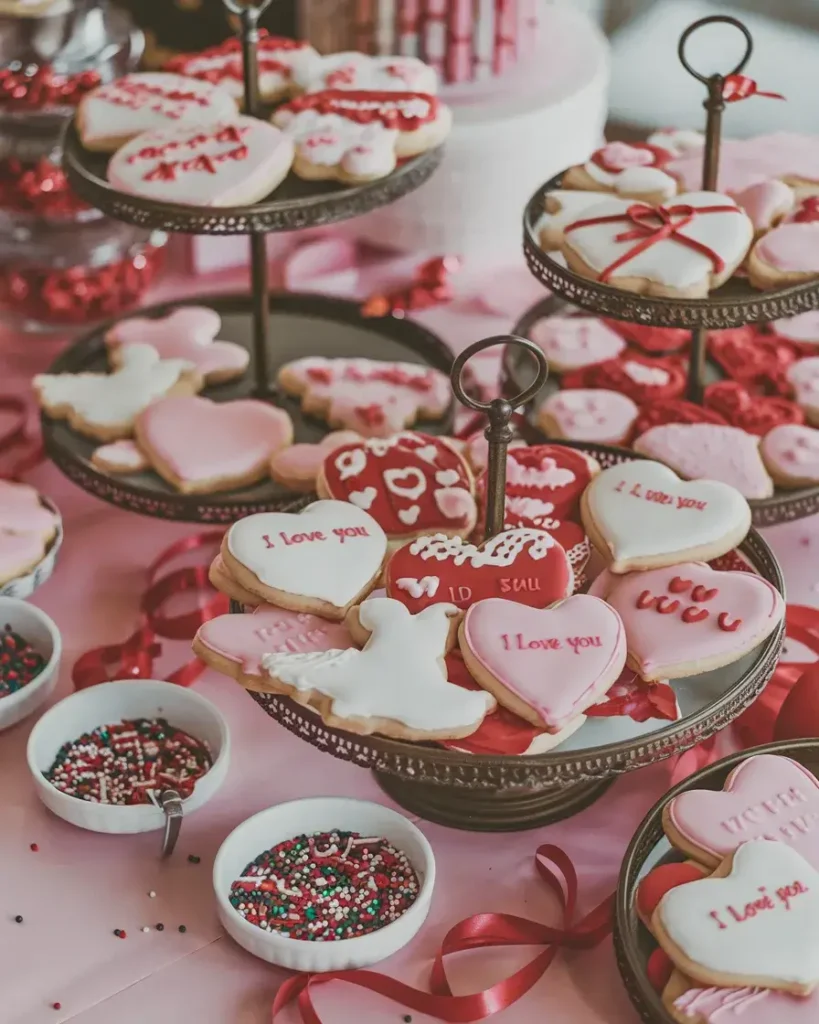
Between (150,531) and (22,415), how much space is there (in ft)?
0.84

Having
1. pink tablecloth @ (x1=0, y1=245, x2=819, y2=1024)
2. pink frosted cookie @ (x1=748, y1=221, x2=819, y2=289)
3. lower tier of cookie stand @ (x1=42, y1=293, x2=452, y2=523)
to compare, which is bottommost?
pink tablecloth @ (x1=0, y1=245, x2=819, y2=1024)

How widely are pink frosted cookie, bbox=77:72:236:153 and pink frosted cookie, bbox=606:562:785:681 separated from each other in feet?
2.23

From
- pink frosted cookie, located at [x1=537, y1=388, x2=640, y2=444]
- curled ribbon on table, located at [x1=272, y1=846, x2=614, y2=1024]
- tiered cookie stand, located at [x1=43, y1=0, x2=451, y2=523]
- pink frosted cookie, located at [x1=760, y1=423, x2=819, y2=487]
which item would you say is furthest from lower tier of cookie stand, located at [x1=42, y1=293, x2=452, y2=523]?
curled ribbon on table, located at [x1=272, y1=846, x2=614, y2=1024]

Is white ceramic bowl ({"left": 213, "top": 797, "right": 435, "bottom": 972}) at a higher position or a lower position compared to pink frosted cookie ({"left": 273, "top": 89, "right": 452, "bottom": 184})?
lower

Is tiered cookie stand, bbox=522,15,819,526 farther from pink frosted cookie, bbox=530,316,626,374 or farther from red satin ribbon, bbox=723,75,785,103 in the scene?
pink frosted cookie, bbox=530,316,626,374

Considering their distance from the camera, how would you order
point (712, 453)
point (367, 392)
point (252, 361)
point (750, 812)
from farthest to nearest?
point (252, 361) < point (367, 392) < point (712, 453) < point (750, 812)

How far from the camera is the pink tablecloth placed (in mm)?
1101

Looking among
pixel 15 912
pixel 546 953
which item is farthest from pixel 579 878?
pixel 15 912

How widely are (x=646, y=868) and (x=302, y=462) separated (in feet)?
1.81

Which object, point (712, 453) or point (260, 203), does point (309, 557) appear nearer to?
point (260, 203)

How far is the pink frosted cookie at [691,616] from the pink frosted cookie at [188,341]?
641 millimetres

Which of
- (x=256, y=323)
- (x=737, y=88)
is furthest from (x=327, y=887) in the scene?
(x=737, y=88)

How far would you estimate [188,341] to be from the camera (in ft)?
5.50

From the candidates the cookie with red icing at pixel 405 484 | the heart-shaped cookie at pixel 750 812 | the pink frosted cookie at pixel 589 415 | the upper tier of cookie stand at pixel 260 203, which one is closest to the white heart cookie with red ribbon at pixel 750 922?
the heart-shaped cookie at pixel 750 812
